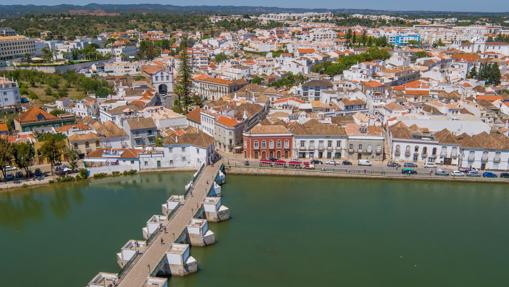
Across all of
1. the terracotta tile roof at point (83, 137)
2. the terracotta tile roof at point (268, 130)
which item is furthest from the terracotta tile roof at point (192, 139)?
the terracotta tile roof at point (83, 137)

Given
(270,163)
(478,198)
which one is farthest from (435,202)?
(270,163)

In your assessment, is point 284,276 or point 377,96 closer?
point 284,276

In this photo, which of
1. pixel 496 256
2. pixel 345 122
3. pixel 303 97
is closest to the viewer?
pixel 496 256

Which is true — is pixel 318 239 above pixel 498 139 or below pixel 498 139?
below

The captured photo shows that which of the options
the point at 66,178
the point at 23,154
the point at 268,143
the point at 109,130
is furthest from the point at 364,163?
the point at 23,154

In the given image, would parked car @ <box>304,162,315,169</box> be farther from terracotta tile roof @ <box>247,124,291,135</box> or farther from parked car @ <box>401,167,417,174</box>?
parked car @ <box>401,167,417,174</box>

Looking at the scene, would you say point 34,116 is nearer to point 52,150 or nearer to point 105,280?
point 52,150

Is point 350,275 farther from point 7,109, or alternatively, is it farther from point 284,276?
point 7,109

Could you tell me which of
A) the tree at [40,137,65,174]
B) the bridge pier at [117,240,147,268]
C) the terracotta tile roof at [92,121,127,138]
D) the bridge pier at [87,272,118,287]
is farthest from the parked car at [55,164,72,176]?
the bridge pier at [87,272,118,287]
